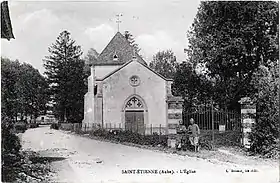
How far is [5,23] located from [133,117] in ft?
20.2

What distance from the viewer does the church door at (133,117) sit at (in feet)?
41.9

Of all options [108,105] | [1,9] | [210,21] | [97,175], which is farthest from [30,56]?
[210,21]

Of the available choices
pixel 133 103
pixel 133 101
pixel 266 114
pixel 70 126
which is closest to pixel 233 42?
pixel 266 114

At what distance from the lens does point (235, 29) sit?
1167 centimetres

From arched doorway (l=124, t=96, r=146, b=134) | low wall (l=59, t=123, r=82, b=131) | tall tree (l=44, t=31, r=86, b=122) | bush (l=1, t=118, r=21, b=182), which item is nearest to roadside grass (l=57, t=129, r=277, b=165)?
low wall (l=59, t=123, r=82, b=131)

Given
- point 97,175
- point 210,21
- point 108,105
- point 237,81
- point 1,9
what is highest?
point 210,21

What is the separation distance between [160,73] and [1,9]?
8.14 m

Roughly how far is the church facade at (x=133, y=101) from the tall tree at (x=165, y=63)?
32 centimetres

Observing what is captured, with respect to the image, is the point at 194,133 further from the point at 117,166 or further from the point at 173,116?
the point at 117,166

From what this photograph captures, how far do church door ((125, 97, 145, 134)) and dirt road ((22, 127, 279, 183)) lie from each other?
2.45 m

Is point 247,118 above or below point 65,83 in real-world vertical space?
below

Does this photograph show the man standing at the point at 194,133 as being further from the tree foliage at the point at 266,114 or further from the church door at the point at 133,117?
the church door at the point at 133,117

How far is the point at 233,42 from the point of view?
38.7ft

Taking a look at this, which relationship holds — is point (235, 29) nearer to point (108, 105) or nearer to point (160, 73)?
point (160, 73)
